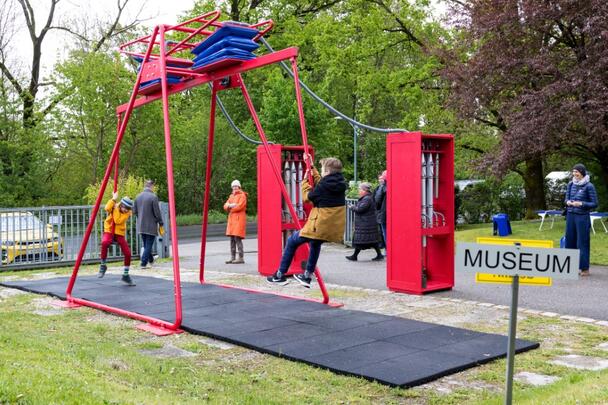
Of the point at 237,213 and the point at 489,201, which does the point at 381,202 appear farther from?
the point at 489,201

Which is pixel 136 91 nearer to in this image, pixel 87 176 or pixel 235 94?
pixel 87 176

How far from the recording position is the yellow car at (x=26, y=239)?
14.2 meters

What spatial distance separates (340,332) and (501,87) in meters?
13.3

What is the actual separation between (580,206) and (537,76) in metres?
7.54

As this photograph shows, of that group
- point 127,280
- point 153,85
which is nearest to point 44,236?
point 127,280

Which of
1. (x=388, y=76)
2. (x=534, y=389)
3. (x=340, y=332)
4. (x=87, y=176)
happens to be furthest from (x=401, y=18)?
(x=534, y=389)

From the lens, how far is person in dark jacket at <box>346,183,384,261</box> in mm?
14297

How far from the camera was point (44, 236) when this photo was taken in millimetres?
14727

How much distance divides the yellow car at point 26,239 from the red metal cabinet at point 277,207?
494cm

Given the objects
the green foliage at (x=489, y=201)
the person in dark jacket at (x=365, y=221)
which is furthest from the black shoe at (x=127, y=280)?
the green foliage at (x=489, y=201)

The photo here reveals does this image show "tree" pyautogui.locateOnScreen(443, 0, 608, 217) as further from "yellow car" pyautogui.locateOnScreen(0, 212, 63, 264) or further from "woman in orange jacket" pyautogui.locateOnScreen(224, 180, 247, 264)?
"yellow car" pyautogui.locateOnScreen(0, 212, 63, 264)

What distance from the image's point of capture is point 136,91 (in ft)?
30.5

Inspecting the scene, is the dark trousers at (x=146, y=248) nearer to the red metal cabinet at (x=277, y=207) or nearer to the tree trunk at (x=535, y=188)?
the red metal cabinet at (x=277, y=207)

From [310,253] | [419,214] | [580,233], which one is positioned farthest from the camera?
[580,233]
